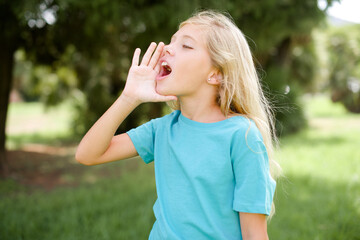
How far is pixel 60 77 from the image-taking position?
12297 millimetres

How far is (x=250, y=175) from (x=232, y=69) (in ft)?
1.68

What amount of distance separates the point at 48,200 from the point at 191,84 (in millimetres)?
3540

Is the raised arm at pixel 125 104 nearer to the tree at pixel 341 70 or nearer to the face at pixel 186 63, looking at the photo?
the face at pixel 186 63

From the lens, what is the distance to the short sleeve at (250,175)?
130 cm

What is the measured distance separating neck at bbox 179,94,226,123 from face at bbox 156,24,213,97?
51 millimetres

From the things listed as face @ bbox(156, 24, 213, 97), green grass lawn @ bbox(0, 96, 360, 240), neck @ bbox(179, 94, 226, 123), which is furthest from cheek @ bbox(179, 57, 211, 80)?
green grass lawn @ bbox(0, 96, 360, 240)

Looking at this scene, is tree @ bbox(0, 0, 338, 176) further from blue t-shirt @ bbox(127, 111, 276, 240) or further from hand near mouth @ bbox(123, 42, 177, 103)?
hand near mouth @ bbox(123, 42, 177, 103)

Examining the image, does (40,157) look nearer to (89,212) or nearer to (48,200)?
(48,200)

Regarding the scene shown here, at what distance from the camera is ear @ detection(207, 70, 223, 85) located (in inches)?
61.4

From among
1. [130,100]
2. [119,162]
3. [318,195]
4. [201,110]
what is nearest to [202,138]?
[201,110]

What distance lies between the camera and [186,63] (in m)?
1.48

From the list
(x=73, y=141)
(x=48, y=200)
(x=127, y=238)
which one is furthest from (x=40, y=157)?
(x=127, y=238)

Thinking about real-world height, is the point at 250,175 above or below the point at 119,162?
above

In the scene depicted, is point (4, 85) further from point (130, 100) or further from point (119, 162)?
point (130, 100)
